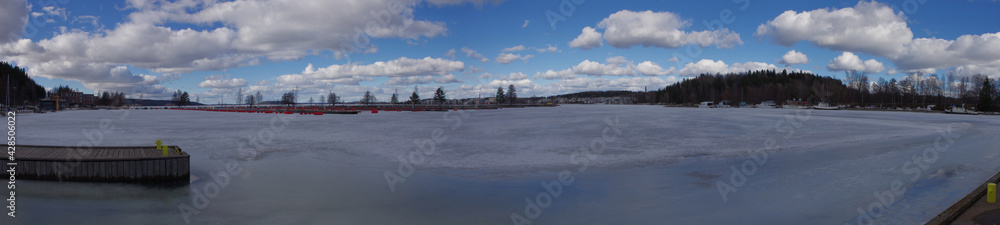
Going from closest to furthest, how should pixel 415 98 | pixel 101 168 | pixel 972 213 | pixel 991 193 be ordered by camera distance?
pixel 972 213 < pixel 991 193 < pixel 101 168 < pixel 415 98

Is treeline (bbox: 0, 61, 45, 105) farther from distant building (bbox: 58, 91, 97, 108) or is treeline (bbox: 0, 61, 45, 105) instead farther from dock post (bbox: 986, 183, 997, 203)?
dock post (bbox: 986, 183, 997, 203)

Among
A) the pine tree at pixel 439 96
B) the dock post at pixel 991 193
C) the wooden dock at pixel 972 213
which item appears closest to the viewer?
the wooden dock at pixel 972 213

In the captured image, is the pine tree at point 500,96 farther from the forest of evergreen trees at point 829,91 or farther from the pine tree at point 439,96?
the forest of evergreen trees at point 829,91

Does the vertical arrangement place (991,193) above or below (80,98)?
below

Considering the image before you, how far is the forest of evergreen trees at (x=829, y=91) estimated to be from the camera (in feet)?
250

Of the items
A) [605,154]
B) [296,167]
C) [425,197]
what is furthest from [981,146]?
[296,167]

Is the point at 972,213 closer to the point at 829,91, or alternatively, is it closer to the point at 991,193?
the point at 991,193

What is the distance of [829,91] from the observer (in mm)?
106562

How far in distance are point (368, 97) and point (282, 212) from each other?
504 feet

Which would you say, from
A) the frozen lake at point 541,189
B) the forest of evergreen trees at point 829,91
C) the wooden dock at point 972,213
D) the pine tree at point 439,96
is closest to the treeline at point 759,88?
the forest of evergreen trees at point 829,91

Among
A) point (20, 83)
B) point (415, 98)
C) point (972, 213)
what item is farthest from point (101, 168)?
point (415, 98)

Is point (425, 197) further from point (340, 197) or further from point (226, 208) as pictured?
point (226, 208)

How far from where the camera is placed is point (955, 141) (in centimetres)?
1891

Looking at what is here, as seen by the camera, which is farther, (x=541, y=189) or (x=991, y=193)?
(x=541, y=189)
